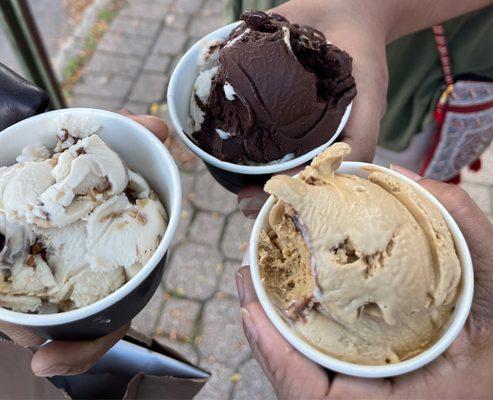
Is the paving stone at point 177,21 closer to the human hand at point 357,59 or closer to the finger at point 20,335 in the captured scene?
the human hand at point 357,59

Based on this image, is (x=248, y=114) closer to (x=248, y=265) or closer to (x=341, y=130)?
(x=341, y=130)

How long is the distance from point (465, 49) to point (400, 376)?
152 centimetres

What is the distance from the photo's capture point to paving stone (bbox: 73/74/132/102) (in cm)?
420

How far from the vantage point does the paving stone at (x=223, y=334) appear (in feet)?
9.87

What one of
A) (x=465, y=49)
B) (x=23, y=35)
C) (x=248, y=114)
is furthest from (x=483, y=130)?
(x=23, y=35)

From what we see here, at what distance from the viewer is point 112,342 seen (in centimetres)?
173

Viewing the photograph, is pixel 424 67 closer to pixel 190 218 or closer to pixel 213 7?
pixel 190 218

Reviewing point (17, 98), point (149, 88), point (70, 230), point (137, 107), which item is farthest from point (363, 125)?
point (149, 88)

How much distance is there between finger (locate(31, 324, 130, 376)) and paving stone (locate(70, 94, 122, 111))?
280 centimetres

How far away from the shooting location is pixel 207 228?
349 cm

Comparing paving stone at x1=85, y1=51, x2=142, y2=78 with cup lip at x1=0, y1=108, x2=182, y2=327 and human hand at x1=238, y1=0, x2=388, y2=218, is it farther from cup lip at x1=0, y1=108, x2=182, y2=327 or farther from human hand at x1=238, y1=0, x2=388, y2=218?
cup lip at x1=0, y1=108, x2=182, y2=327

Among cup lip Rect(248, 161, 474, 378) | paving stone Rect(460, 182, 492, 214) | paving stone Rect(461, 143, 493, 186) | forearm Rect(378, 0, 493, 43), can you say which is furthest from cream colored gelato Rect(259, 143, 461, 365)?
paving stone Rect(461, 143, 493, 186)

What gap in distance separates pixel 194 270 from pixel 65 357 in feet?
5.83

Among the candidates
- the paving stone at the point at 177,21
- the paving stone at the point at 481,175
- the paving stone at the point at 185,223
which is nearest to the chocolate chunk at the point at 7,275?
the paving stone at the point at 185,223
